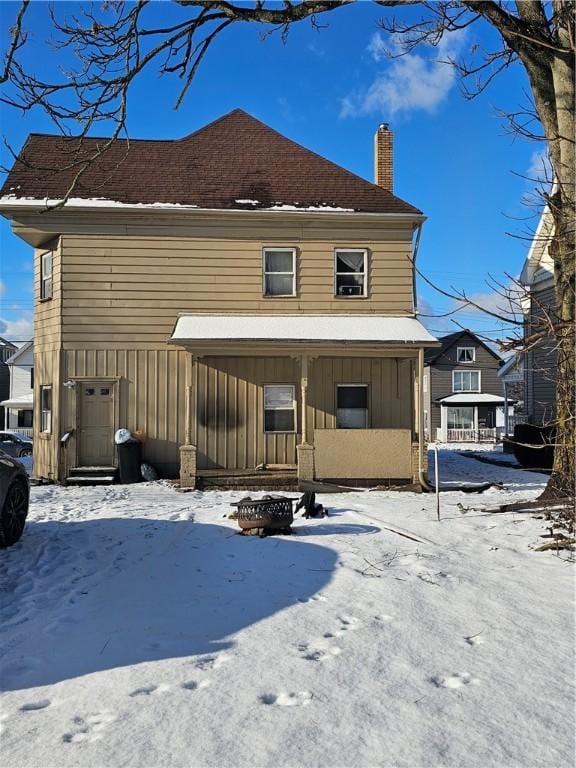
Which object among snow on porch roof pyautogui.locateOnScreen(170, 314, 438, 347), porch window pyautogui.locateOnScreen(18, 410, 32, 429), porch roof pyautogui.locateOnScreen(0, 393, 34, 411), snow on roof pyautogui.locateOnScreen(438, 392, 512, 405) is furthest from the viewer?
snow on roof pyautogui.locateOnScreen(438, 392, 512, 405)

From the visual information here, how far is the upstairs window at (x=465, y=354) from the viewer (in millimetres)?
39875

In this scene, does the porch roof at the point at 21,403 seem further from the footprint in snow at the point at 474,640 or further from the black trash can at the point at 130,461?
the footprint in snow at the point at 474,640

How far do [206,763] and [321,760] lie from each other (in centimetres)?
53

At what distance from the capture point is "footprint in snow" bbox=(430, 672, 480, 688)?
3506 mm

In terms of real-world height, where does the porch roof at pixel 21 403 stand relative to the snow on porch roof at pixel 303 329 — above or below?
below

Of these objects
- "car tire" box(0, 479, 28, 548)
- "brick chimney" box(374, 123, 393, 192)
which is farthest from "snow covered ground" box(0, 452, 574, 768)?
"brick chimney" box(374, 123, 393, 192)

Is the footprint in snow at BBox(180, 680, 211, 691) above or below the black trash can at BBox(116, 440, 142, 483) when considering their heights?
below

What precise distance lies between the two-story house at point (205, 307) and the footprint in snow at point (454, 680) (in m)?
9.69

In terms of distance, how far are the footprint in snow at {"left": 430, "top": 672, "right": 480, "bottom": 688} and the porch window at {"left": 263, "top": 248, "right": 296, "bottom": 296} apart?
36.9 feet

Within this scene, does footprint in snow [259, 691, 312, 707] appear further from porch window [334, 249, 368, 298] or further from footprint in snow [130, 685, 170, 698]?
porch window [334, 249, 368, 298]

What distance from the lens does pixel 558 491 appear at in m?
8.38

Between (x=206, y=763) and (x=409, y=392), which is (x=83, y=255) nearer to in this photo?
(x=409, y=392)

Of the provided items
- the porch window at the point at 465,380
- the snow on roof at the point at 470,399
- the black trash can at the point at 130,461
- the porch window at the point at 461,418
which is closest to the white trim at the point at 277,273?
A: the black trash can at the point at 130,461

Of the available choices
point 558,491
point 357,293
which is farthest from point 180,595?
point 357,293
